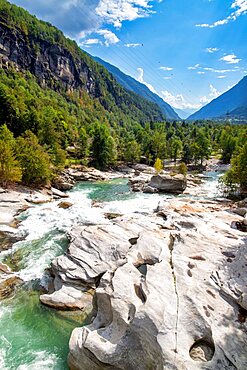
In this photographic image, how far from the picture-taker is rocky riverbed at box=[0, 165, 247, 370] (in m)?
11.8

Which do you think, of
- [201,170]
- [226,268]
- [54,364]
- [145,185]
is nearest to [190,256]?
[226,268]

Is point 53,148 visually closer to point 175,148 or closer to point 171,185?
point 171,185

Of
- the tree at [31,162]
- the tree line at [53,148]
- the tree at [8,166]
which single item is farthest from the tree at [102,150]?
the tree at [8,166]

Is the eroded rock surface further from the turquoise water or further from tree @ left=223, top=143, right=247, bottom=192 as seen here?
the turquoise water

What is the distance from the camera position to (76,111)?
182 m

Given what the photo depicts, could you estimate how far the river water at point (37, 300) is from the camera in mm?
14141

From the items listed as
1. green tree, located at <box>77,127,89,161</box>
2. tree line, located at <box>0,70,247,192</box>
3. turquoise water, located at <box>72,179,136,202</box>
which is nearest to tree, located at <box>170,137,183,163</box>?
tree line, located at <box>0,70,247,192</box>

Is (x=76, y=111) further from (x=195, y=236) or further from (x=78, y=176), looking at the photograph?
(x=195, y=236)

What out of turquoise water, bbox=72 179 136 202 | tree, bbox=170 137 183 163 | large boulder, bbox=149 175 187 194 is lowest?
turquoise water, bbox=72 179 136 202

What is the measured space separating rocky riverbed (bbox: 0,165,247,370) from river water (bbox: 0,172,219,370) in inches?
37.0

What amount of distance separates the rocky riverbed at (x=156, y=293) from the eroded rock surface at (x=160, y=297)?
0.13 ft

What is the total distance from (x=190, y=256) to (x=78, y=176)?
5093cm

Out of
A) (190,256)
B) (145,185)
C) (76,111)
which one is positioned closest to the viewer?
(190,256)

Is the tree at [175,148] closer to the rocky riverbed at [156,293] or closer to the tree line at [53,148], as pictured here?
the tree line at [53,148]
